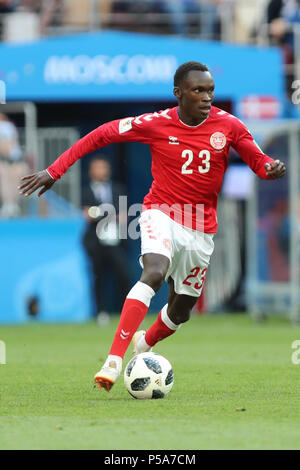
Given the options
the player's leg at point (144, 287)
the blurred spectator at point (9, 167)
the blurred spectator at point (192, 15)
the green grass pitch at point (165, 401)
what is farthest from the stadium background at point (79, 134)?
the player's leg at point (144, 287)

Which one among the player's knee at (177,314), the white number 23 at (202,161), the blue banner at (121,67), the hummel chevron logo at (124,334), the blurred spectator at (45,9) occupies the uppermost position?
the blurred spectator at (45,9)

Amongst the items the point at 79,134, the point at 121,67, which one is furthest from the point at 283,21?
the point at 79,134

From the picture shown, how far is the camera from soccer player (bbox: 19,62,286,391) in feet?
27.0

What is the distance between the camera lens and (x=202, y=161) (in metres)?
8.44

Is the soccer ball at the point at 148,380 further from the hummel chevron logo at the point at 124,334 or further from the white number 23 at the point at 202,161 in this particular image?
the white number 23 at the point at 202,161

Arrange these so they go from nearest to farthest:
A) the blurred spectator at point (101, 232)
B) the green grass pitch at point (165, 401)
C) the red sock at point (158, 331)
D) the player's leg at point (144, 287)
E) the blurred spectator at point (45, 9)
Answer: the green grass pitch at point (165, 401)
the player's leg at point (144, 287)
the red sock at point (158, 331)
the blurred spectator at point (101, 232)
the blurred spectator at point (45, 9)

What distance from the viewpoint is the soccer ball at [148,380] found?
25.3 feet

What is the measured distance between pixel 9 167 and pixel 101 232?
203 cm

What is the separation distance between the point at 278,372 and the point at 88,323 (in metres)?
7.71

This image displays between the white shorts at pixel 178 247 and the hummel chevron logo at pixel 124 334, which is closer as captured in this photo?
the hummel chevron logo at pixel 124 334

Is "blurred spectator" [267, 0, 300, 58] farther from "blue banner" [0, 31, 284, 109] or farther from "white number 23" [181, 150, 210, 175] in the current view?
"white number 23" [181, 150, 210, 175]

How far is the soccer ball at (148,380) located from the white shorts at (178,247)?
836mm

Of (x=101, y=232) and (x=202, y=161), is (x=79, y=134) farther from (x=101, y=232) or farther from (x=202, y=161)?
(x=202, y=161)
